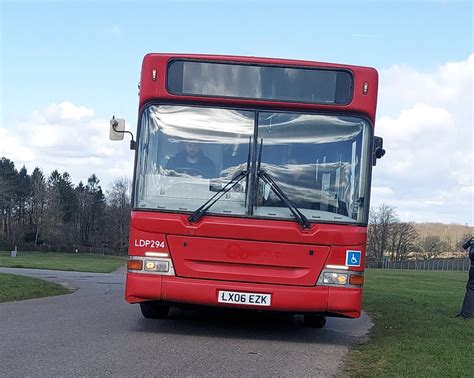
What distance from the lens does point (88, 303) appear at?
45.4 ft

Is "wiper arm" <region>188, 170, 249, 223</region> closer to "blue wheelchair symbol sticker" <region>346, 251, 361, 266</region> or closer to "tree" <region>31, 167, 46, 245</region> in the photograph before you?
"blue wheelchair symbol sticker" <region>346, 251, 361, 266</region>


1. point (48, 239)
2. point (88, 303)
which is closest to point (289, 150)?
point (88, 303)

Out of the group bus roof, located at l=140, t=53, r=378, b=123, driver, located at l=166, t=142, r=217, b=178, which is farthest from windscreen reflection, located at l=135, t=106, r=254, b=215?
bus roof, located at l=140, t=53, r=378, b=123

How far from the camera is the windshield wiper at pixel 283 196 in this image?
336 inches

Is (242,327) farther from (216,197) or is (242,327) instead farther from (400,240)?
(400,240)

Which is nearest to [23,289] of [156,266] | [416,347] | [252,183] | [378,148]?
[156,266]

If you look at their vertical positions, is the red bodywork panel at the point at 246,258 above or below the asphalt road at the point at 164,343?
above

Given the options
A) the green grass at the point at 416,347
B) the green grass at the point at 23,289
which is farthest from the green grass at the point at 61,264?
the green grass at the point at 416,347

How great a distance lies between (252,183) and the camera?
28.4 ft

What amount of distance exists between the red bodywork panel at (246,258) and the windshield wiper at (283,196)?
97 millimetres

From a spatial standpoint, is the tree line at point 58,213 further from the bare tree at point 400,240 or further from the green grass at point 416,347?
the green grass at point 416,347

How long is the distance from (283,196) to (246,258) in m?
0.91

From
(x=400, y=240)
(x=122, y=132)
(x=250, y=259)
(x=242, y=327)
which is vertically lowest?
(x=400, y=240)

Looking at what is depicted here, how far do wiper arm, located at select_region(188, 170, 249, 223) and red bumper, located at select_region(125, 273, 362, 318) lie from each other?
0.80 meters
